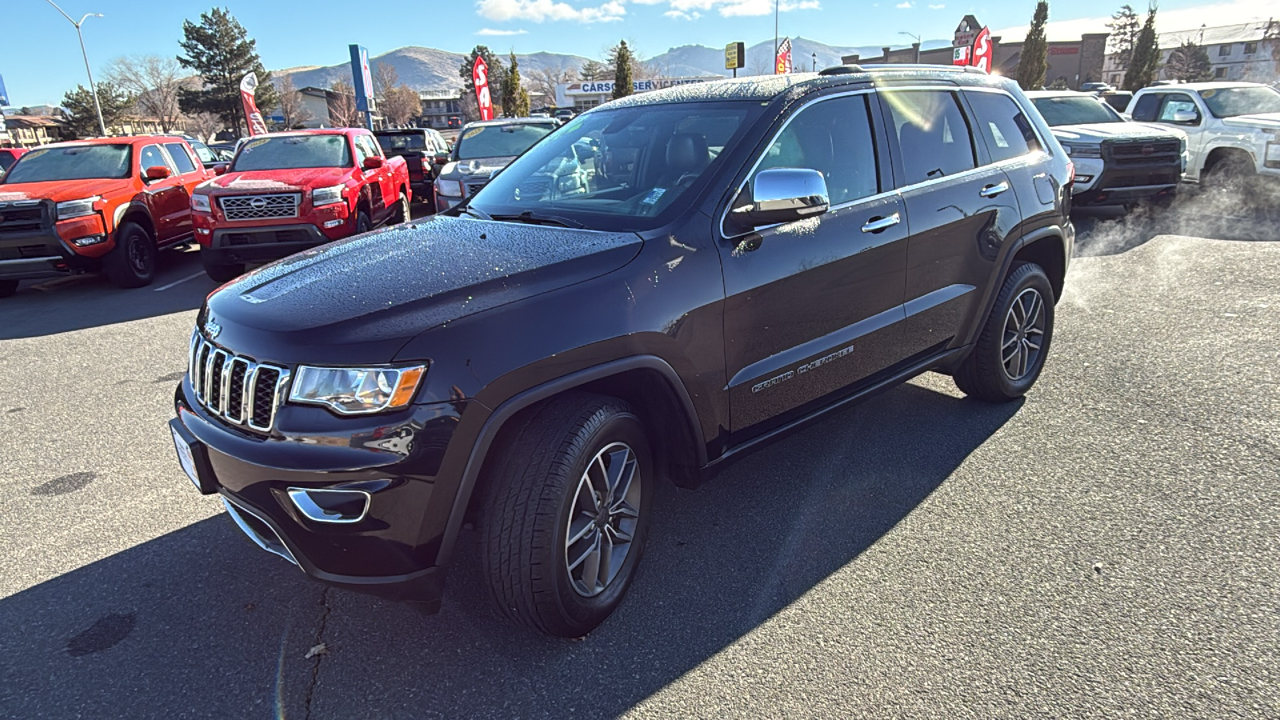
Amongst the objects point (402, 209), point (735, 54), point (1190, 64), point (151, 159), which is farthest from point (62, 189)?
point (1190, 64)

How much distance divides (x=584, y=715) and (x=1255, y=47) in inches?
3746

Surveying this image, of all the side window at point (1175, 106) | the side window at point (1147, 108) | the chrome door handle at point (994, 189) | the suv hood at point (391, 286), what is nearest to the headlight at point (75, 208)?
the suv hood at point (391, 286)

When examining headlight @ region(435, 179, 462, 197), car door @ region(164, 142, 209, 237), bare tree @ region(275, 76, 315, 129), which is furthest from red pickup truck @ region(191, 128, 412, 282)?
bare tree @ region(275, 76, 315, 129)

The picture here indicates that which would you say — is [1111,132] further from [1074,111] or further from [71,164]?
[71,164]

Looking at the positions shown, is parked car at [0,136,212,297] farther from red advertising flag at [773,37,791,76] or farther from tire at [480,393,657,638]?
red advertising flag at [773,37,791,76]

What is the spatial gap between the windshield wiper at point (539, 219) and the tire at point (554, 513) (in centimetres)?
78

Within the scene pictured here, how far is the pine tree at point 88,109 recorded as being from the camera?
195ft

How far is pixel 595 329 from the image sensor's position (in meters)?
2.36

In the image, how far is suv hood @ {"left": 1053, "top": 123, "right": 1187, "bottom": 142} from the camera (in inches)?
391

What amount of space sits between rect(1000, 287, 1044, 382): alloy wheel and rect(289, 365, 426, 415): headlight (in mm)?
3321

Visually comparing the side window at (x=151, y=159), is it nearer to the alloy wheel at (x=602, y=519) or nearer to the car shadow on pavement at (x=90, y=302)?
the car shadow on pavement at (x=90, y=302)

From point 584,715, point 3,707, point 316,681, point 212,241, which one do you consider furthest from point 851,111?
point 212,241

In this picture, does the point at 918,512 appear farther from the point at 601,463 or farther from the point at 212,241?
the point at 212,241

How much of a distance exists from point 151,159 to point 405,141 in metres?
7.35
